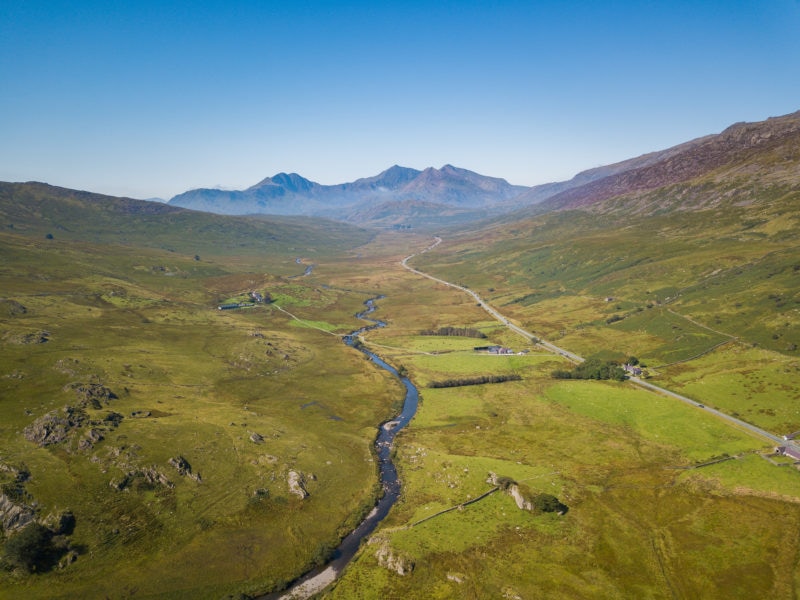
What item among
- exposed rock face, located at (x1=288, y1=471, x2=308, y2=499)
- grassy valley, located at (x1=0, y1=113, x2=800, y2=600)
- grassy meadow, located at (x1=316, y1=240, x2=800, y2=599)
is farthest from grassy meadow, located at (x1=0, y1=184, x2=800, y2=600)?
exposed rock face, located at (x1=288, y1=471, x2=308, y2=499)

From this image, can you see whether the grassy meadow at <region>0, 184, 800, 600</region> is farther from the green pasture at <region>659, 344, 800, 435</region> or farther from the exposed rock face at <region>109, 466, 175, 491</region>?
the green pasture at <region>659, 344, 800, 435</region>

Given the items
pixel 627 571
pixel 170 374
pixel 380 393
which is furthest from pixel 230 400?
pixel 627 571

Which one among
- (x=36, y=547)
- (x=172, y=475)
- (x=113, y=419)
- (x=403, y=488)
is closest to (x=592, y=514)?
(x=403, y=488)

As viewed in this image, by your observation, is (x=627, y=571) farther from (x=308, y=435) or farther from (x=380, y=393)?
(x=380, y=393)

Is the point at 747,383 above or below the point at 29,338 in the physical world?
below

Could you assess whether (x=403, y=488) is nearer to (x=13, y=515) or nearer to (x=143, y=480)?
(x=143, y=480)

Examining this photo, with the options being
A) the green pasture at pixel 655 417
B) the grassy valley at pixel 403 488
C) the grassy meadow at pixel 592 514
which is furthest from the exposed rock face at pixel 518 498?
the green pasture at pixel 655 417

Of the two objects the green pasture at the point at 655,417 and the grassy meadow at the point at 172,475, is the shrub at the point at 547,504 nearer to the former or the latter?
the grassy meadow at the point at 172,475
